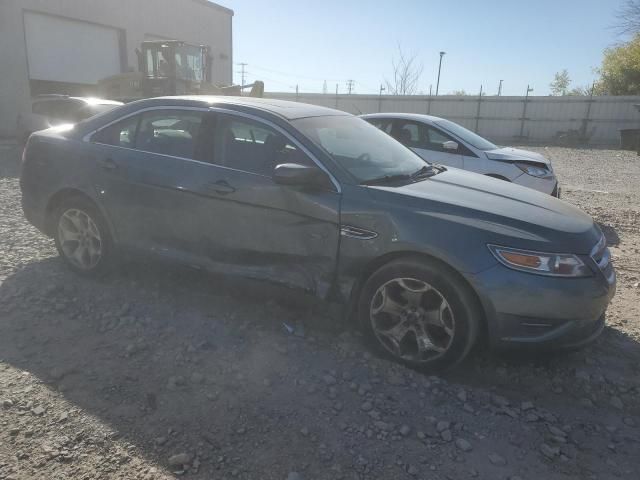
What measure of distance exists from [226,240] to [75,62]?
19654 mm

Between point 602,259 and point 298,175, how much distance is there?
2.02 m

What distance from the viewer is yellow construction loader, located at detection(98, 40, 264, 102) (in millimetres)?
16516

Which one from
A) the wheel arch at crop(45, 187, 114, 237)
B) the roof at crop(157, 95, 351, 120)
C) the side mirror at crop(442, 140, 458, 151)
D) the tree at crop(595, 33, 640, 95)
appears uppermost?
the tree at crop(595, 33, 640, 95)

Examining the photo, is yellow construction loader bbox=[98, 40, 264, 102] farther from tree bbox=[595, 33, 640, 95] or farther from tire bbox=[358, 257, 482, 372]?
tree bbox=[595, 33, 640, 95]

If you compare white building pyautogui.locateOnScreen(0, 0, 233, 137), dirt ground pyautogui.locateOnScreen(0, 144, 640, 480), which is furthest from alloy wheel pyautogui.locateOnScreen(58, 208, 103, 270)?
white building pyautogui.locateOnScreen(0, 0, 233, 137)

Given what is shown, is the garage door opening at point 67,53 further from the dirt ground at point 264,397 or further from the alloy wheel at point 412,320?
the alloy wheel at point 412,320

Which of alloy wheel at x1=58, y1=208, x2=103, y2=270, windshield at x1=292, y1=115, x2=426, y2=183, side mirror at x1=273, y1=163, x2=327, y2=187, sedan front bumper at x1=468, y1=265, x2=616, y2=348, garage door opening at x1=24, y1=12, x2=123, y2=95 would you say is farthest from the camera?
garage door opening at x1=24, y1=12, x2=123, y2=95

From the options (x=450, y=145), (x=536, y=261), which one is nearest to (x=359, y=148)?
(x=536, y=261)

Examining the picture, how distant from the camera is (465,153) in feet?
24.0

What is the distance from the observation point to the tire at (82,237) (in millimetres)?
4145

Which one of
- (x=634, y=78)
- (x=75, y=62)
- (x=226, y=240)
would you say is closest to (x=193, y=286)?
(x=226, y=240)

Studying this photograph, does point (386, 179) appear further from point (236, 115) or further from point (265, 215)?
point (236, 115)

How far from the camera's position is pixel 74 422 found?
254 centimetres

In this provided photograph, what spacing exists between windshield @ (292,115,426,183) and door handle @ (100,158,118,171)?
1569mm
